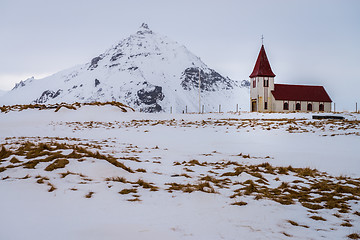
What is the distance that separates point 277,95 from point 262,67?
20.3ft

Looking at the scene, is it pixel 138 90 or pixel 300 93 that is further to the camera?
pixel 138 90

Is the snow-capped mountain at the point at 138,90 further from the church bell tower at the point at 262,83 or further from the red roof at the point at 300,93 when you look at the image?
the church bell tower at the point at 262,83

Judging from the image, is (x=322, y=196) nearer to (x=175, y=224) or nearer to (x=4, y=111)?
(x=175, y=224)

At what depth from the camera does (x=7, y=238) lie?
3.29 metres

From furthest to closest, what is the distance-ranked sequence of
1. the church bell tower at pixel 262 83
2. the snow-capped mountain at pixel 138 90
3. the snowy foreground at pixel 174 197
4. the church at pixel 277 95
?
Answer: 1. the snow-capped mountain at pixel 138 90
2. the church at pixel 277 95
3. the church bell tower at pixel 262 83
4. the snowy foreground at pixel 174 197

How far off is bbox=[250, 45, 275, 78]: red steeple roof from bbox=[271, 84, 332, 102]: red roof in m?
4.01

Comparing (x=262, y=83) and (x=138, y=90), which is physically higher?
(x=138, y=90)

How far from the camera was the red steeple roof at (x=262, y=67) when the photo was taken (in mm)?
49094

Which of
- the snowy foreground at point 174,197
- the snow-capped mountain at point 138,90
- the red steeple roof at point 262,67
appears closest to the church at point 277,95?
the red steeple roof at point 262,67

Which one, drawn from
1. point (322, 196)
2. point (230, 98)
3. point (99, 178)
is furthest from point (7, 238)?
point (230, 98)

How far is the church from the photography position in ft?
161

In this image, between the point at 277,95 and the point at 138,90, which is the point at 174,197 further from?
the point at 138,90

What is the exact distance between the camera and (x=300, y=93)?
5278cm

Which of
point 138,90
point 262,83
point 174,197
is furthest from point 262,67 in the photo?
point 138,90
